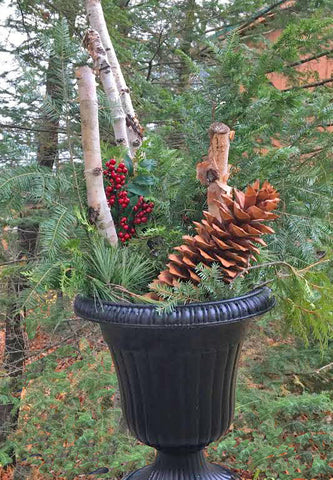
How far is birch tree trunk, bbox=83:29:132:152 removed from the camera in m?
1.03

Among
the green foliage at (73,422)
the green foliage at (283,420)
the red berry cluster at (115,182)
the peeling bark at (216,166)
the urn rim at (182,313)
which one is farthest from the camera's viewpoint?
the green foliage at (73,422)

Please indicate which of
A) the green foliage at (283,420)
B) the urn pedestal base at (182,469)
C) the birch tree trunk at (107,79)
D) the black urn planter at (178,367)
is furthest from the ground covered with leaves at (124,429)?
the birch tree trunk at (107,79)

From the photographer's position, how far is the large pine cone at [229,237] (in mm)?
780

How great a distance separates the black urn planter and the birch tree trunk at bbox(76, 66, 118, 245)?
165mm

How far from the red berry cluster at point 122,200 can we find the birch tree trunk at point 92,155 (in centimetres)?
6

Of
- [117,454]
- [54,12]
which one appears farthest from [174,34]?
[117,454]

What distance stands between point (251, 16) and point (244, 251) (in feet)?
8.58

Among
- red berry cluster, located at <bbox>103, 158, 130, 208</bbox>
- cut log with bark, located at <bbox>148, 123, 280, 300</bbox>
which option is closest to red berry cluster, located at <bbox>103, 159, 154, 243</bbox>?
red berry cluster, located at <bbox>103, 158, 130, 208</bbox>

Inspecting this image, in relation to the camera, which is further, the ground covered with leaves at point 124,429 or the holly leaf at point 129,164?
the ground covered with leaves at point 124,429

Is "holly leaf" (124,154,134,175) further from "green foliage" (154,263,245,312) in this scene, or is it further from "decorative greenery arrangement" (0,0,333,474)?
"green foliage" (154,263,245,312)

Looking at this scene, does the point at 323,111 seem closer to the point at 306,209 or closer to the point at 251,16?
the point at 306,209

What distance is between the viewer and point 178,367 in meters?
0.79

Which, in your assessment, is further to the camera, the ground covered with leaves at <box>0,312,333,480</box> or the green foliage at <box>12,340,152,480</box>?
the green foliage at <box>12,340,152,480</box>

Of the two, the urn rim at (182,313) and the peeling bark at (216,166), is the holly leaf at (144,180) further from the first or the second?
the urn rim at (182,313)
